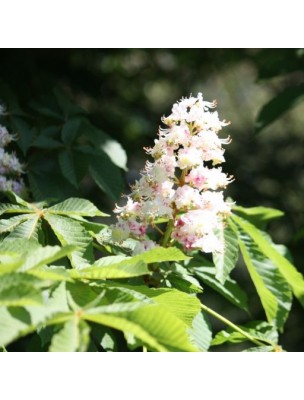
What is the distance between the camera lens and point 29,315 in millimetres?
1110

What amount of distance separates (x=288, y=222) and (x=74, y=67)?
4.73 feet

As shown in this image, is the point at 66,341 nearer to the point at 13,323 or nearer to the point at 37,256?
the point at 13,323

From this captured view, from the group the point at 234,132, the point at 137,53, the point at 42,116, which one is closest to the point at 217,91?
the point at 234,132

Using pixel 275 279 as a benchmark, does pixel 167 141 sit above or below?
above

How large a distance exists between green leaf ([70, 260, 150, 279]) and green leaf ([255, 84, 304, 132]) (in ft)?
5.45

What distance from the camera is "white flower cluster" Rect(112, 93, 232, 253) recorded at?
1.69m

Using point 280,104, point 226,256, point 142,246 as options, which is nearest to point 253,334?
point 226,256

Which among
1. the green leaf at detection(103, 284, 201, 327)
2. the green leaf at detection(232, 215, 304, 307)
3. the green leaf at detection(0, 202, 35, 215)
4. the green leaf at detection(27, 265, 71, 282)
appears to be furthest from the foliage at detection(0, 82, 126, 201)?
the green leaf at detection(27, 265, 71, 282)

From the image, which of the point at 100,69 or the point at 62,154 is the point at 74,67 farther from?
the point at 62,154

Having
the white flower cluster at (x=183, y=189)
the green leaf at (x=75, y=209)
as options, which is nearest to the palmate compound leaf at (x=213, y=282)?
the white flower cluster at (x=183, y=189)

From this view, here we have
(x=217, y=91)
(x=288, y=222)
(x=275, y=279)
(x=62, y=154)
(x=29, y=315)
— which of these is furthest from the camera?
(x=217, y=91)

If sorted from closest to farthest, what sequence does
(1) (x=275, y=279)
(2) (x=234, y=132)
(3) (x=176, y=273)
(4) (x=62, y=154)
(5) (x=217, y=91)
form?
(3) (x=176, y=273) < (1) (x=275, y=279) < (4) (x=62, y=154) < (2) (x=234, y=132) < (5) (x=217, y=91)

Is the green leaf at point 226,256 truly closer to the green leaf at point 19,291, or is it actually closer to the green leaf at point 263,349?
the green leaf at point 263,349

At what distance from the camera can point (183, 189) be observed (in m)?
1.68
